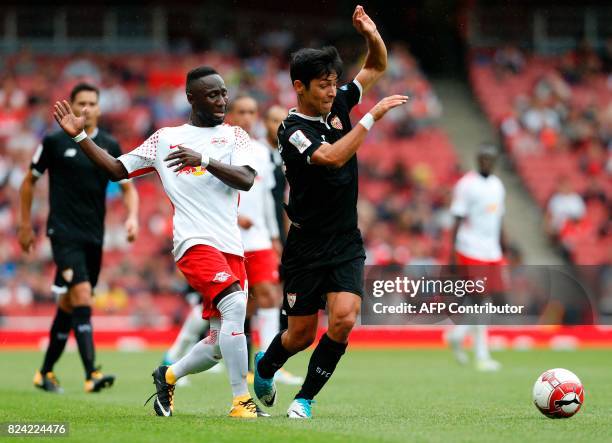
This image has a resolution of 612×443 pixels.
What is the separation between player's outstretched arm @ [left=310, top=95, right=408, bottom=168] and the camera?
746 centimetres

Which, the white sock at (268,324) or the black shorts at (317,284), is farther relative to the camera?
the white sock at (268,324)

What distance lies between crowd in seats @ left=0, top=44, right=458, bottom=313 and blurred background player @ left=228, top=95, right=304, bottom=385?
10.0m

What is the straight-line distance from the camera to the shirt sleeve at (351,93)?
8327mm

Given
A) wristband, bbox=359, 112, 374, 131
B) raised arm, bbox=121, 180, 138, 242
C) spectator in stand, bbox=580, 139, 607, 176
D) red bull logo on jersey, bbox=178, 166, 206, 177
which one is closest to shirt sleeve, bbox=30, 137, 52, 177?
raised arm, bbox=121, 180, 138, 242

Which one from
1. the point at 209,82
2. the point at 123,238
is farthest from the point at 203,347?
the point at 123,238

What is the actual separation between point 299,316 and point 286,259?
16.1 inches

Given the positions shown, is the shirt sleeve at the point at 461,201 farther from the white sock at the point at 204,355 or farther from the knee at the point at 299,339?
the white sock at the point at 204,355

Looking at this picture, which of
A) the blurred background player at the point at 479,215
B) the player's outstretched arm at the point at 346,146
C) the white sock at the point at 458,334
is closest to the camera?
the player's outstretched arm at the point at 346,146

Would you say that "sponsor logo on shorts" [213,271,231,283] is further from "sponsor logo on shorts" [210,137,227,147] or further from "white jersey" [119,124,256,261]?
"sponsor logo on shorts" [210,137,227,147]

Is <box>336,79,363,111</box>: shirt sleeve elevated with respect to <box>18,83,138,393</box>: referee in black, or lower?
elevated

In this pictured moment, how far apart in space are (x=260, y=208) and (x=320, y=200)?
13.1 ft

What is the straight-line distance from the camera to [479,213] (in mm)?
15062

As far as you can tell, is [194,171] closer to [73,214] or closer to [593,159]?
[73,214]

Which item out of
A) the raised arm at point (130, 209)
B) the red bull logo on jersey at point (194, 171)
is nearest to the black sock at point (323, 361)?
the red bull logo on jersey at point (194, 171)
